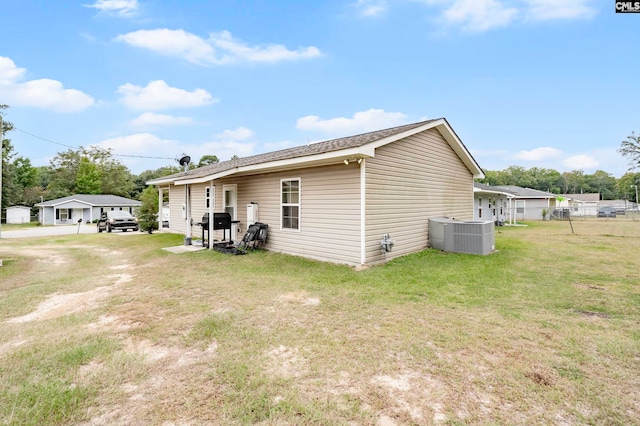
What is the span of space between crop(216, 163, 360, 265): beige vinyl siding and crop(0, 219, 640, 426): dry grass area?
1.39 meters

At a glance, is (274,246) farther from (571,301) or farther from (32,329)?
(571,301)

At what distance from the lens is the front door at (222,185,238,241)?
34.2ft

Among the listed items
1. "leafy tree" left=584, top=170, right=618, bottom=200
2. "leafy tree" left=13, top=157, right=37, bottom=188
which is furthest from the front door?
"leafy tree" left=584, top=170, right=618, bottom=200

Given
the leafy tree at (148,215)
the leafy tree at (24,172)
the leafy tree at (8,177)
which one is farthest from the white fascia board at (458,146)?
the leafy tree at (24,172)

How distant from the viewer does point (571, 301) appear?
4.52m

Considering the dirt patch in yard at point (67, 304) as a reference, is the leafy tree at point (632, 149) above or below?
→ above

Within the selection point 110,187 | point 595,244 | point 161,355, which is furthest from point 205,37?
point 110,187

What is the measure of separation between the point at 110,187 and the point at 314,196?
4394 centimetres

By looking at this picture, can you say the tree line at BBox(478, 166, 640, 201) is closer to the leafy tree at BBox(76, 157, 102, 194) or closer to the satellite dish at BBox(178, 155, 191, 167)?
the satellite dish at BBox(178, 155, 191, 167)

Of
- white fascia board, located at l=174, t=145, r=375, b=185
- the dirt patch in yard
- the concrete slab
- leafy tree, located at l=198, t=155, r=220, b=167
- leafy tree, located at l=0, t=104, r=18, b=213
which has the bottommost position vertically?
the dirt patch in yard

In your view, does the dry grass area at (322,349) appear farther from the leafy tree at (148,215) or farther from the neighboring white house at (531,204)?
the neighboring white house at (531,204)

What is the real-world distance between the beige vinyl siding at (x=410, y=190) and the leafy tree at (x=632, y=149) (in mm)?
26574

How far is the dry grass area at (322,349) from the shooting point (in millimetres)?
2131

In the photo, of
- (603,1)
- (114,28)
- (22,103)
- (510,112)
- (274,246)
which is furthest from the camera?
(22,103)
